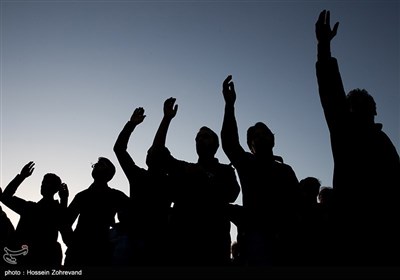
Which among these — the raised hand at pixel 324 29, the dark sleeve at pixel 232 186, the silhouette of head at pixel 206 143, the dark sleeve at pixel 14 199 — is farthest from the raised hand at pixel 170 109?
the dark sleeve at pixel 14 199

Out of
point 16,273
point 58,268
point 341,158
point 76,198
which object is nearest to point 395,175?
point 341,158

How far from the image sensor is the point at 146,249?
3711mm

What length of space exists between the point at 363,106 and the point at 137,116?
10.6 ft

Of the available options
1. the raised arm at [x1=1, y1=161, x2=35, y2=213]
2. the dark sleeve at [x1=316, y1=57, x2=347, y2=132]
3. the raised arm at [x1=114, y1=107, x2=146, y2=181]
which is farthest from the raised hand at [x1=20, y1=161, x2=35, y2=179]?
the dark sleeve at [x1=316, y1=57, x2=347, y2=132]

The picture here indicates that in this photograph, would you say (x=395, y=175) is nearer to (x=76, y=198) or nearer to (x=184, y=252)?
(x=184, y=252)

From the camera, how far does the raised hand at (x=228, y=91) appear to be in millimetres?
4074

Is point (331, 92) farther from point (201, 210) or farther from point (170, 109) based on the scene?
point (170, 109)

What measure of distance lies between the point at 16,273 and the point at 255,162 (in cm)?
250

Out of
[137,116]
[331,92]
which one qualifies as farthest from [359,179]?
[137,116]

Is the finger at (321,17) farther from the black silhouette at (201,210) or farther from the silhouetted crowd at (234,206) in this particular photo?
the black silhouette at (201,210)

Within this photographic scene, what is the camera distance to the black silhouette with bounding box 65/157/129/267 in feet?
14.1

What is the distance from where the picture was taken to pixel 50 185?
5.75 meters

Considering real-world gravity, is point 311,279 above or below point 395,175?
below

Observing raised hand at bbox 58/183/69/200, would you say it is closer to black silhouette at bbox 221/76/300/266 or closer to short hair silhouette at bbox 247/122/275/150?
black silhouette at bbox 221/76/300/266
